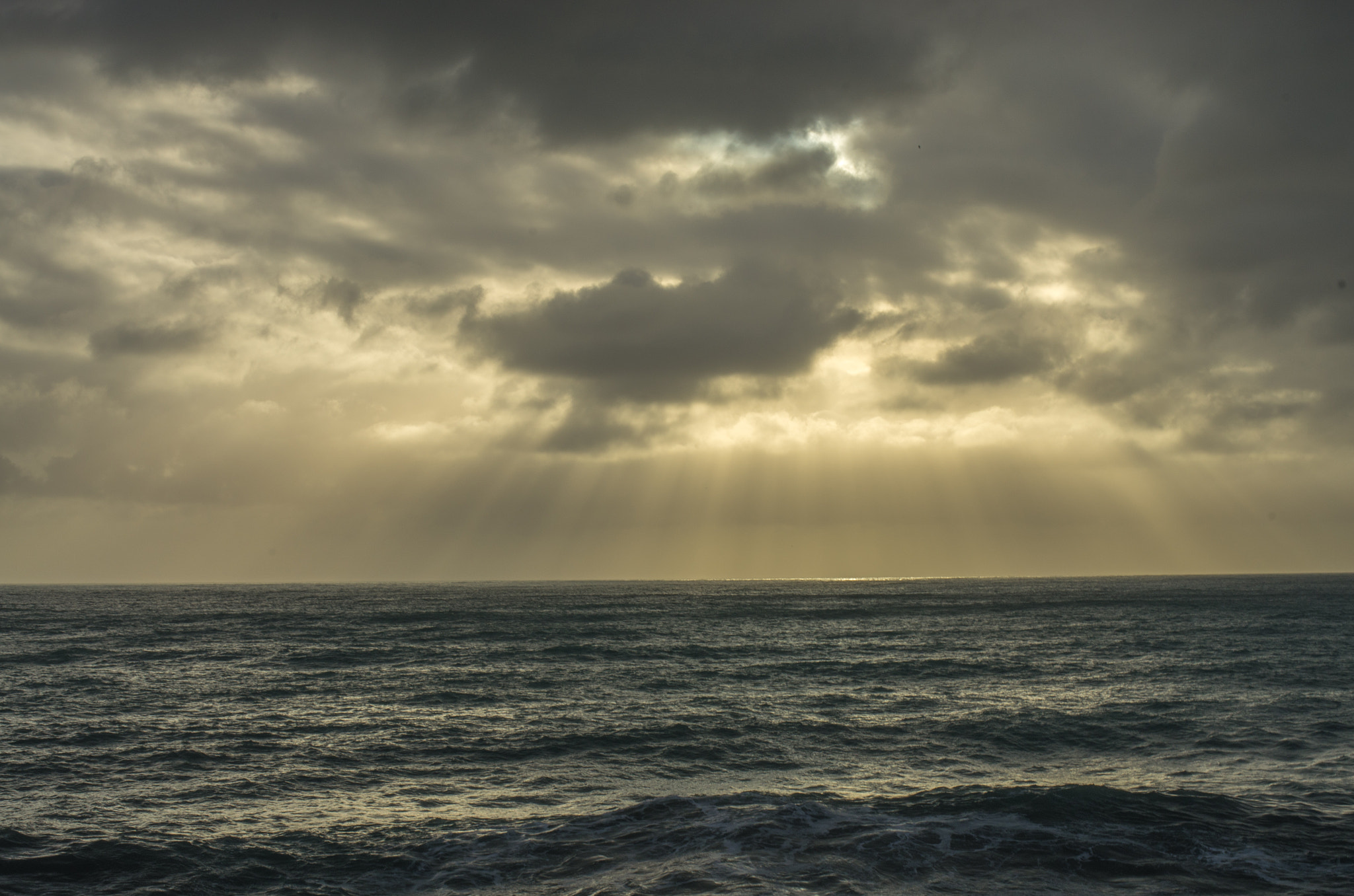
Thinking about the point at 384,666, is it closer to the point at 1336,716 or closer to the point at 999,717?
the point at 999,717

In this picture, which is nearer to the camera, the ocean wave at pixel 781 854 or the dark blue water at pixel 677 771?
the ocean wave at pixel 781 854

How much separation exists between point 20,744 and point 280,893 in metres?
20.8

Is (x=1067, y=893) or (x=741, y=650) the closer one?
→ (x=1067, y=893)

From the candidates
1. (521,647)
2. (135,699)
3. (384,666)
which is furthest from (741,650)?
(135,699)

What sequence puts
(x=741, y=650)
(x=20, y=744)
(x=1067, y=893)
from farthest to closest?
(x=741, y=650)
(x=20, y=744)
(x=1067, y=893)

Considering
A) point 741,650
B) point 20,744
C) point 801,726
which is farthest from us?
point 741,650

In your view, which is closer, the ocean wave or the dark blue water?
the ocean wave

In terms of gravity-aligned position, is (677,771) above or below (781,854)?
below

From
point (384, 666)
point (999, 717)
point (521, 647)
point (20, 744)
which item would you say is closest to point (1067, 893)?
point (999, 717)

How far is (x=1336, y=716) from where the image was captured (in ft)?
112

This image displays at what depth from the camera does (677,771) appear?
26766mm

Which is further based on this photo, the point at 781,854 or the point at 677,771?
the point at 677,771

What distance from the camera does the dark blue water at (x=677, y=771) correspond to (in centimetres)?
1712

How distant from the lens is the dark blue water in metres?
17.1
